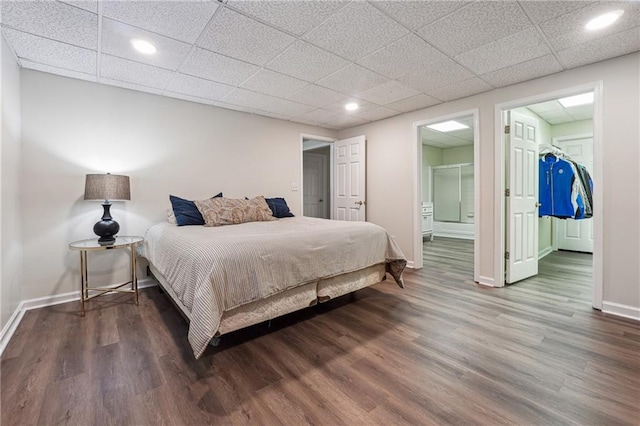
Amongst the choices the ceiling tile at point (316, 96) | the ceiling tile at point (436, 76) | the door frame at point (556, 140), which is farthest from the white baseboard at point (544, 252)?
the ceiling tile at point (316, 96)

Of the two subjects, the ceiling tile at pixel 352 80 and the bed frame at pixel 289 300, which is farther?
the ceiling tile at pixel 352 80

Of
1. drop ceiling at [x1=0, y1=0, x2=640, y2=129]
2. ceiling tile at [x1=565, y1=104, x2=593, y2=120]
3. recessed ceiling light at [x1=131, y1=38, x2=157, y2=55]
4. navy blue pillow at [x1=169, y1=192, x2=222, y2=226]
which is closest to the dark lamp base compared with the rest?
navy blue pillow at [x1=169, y1=192, x2=222, y2=226]

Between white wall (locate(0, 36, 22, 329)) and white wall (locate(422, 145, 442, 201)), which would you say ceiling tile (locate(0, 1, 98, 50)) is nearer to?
white wall (locate(0, 36, 22, 329))

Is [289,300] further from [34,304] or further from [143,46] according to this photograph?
[34,304]

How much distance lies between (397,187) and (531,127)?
1.84 metres

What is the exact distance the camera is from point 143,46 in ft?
7.59

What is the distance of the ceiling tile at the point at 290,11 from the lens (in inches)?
71.8

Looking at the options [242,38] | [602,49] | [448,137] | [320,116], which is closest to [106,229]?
[242,38]

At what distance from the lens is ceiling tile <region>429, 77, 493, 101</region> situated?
10.3ft

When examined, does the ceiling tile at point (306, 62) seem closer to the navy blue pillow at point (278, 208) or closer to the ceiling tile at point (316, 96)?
the ceiling tile at point (316, 96)

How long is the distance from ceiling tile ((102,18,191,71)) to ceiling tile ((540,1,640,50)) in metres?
2.79

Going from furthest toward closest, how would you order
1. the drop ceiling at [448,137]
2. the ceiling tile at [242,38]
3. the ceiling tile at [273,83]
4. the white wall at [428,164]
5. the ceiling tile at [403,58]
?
1. the white wall at [428,164]
2. the drop ceiling at [448,137]
3. the ceiling tile at [273,83]
4. the ceiling tile at [403,58]
5. the ceiling tile at [242,38]

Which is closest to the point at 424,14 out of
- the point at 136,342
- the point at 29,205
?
the point at 136,342

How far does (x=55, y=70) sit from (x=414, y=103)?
395 centimetres
